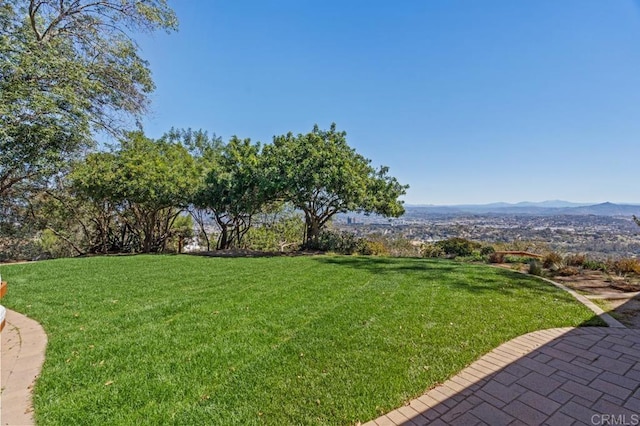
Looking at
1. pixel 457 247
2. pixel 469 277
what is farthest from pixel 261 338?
pixel 457 247

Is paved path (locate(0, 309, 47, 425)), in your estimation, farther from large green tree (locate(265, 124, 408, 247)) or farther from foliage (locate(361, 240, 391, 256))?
foliage (locate(361, 240, 391, 256))

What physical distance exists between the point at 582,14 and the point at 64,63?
11890 millimetres

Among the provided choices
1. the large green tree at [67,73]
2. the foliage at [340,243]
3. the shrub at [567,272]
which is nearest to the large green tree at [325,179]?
the foliage at [340,243]

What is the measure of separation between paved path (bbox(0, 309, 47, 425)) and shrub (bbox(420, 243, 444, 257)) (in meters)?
12.2

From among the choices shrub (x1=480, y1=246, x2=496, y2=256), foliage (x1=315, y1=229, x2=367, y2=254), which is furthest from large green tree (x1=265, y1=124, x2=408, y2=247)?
shrub (x1=480, y1=246, x2=496, y2=256)

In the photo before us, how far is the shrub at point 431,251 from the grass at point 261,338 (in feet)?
18.1

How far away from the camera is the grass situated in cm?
235

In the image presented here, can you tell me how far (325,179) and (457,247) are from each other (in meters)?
6.15

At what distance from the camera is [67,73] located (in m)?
6.09

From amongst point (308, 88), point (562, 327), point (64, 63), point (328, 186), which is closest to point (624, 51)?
point (562, 327)

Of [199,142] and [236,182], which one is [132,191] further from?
[199,142]

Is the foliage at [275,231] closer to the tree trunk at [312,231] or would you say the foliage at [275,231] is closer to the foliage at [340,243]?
the tree trunk at [312,231]

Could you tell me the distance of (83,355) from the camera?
310 centimetres

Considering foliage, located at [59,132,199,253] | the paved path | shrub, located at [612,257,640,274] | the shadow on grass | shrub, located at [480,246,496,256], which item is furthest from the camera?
foliage, located at [59,132,199,253]
